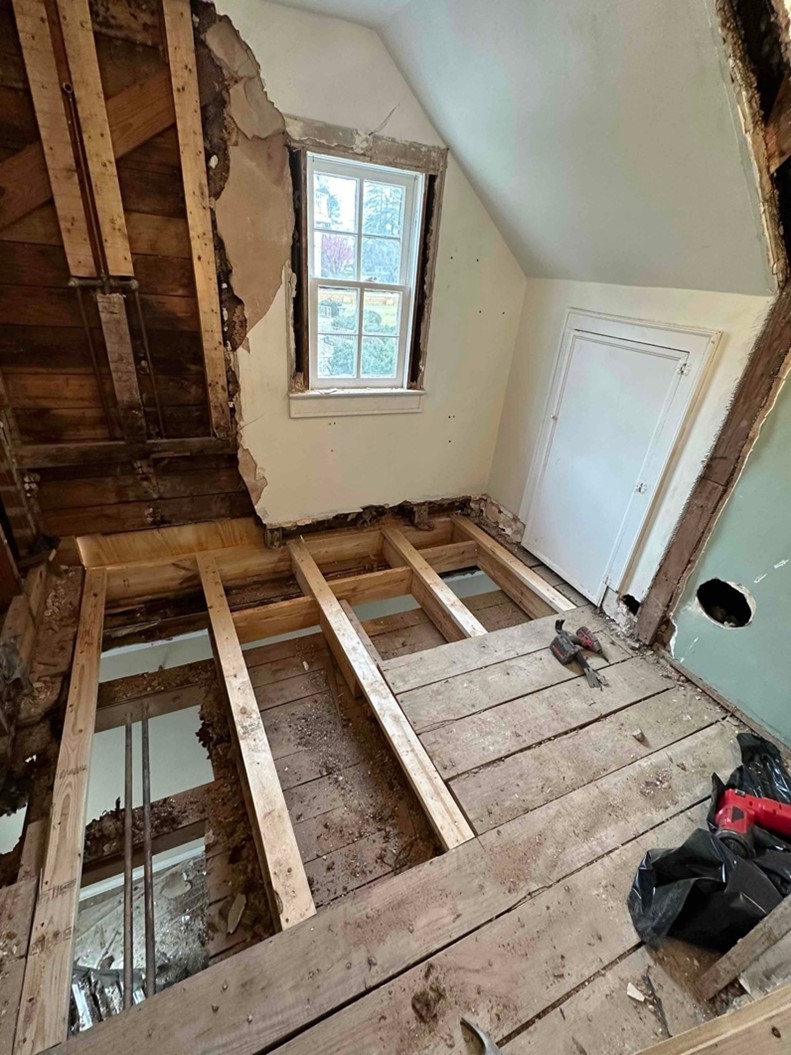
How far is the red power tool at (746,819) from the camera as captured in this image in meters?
1.38

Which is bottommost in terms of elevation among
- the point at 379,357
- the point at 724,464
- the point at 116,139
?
the point at 724,464

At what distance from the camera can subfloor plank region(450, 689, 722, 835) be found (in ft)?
5.15

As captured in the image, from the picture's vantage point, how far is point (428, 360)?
272 centimetres

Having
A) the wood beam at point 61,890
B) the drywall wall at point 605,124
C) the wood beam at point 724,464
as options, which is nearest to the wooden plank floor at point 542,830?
the wood beam at point 724,464

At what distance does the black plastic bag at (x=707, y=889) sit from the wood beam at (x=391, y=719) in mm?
497

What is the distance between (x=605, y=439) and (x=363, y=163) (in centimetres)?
173

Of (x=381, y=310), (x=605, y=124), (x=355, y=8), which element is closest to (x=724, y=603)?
(x=605, y=124)

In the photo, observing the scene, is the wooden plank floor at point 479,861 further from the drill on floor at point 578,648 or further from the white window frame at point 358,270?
the white window frame at point 358,270

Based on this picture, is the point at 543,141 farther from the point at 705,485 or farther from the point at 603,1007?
the point at 603,1007

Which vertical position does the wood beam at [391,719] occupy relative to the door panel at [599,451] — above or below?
below

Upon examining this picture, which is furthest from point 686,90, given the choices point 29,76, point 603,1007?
point 603,1007

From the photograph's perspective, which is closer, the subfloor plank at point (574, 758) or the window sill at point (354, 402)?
the subfloor plank at point (574, 758)

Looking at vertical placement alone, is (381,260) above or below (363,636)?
above

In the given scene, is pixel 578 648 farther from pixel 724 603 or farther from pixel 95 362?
pixel 95 362
